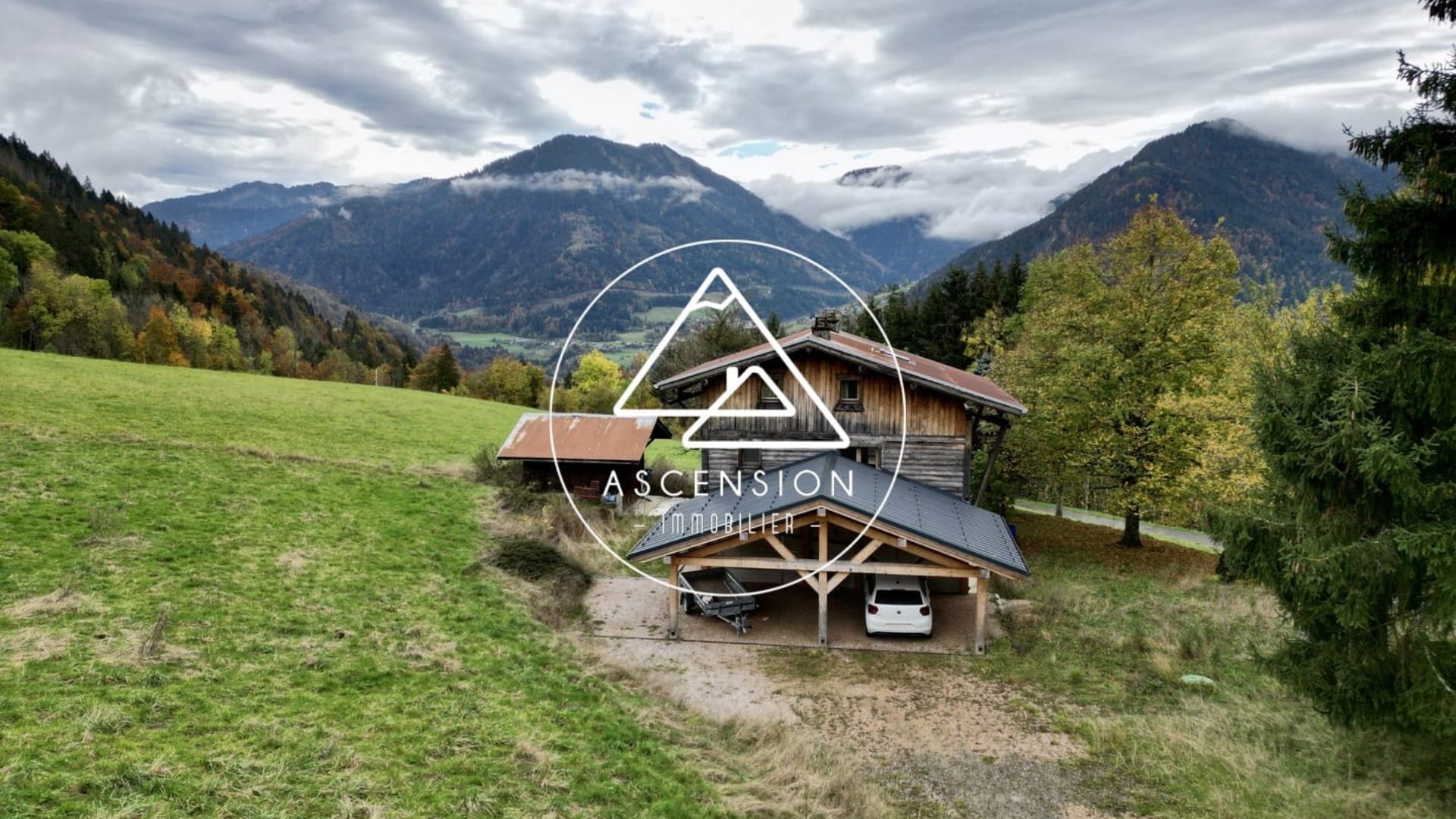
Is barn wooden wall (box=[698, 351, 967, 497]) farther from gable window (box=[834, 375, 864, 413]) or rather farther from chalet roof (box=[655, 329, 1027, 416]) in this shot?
chalet roof (box=[655, 329, 1027, 416])

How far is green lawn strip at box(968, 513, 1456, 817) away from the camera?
11.3 m

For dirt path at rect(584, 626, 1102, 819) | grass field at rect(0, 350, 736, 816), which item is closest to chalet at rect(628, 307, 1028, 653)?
dirt path at rect(584, 626, 1102, 819)

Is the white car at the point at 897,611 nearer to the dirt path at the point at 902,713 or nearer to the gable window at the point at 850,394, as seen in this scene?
the dirt path at the point at 902,713

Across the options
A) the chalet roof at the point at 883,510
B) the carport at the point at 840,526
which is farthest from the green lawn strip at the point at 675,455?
the carport at the point at 840,526

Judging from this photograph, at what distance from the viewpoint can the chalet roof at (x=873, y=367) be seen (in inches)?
860

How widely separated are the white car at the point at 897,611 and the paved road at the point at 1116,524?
21656 mm

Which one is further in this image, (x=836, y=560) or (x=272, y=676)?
(x=836, y=560)

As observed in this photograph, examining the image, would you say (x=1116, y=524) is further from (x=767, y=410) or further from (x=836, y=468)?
(x=836, y=468)

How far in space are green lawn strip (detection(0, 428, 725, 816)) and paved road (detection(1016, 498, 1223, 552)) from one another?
30850 mm

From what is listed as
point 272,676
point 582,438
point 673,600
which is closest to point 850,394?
point 673,600

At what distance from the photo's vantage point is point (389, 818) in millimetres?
9453

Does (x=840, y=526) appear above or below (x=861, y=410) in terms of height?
below

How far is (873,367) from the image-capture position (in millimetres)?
22266

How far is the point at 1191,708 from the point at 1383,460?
24.7 ft
